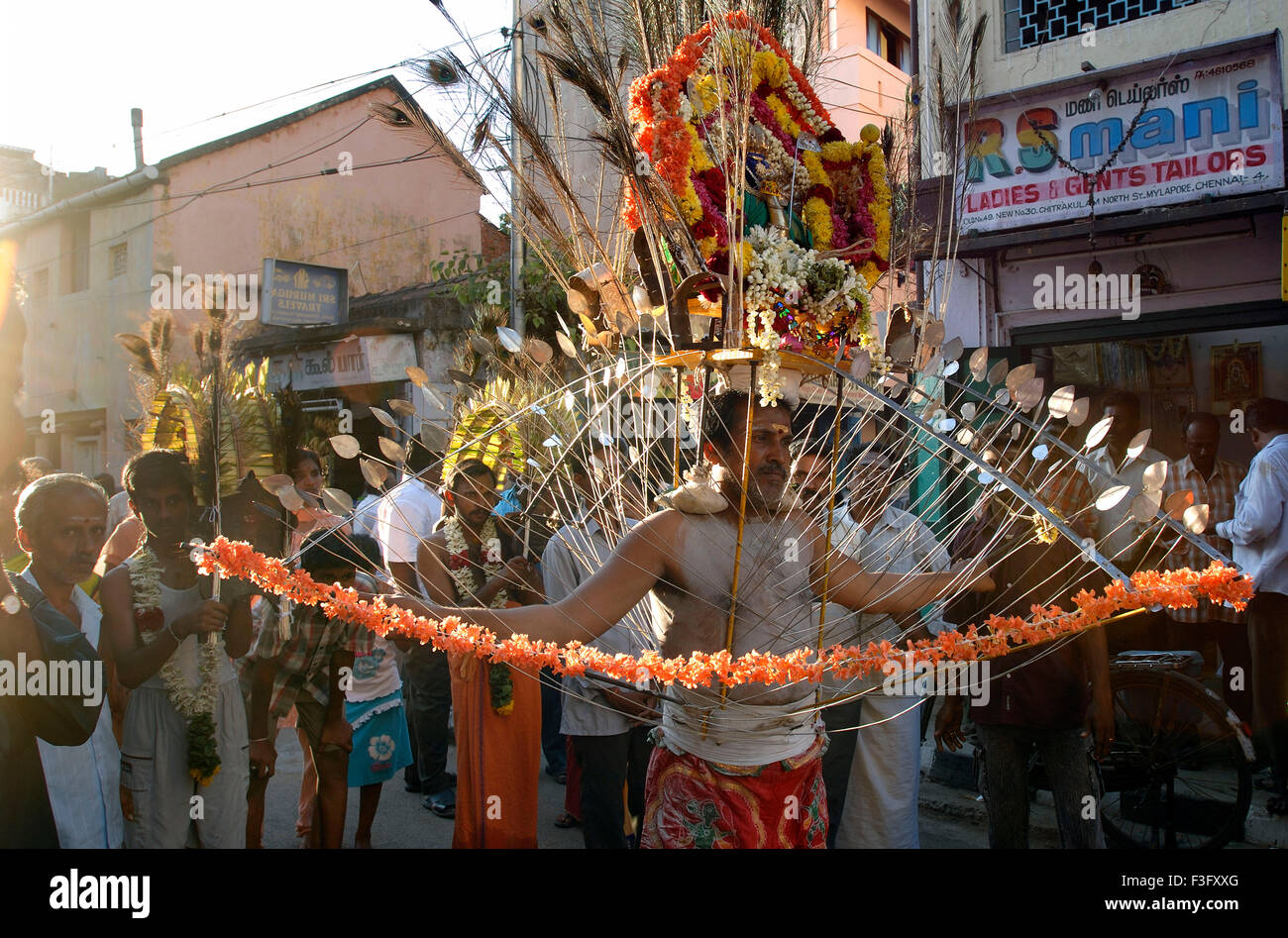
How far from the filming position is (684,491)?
8.10 feet

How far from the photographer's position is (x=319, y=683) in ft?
13.2

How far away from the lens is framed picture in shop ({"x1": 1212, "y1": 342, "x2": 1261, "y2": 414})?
8.27 meters

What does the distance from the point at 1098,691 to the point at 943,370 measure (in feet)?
5.26

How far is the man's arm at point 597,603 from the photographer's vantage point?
2.30m

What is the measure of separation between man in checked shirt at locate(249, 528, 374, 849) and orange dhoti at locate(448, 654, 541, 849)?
49cm

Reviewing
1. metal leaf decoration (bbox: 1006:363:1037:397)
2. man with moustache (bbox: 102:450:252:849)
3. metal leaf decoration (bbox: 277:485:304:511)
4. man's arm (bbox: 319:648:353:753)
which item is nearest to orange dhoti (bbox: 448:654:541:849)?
man's arm (bbox: 319:648:353:753)

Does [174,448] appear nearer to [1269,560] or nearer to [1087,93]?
[1269,560]

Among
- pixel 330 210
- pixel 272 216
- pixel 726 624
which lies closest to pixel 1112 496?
pixel 726 624

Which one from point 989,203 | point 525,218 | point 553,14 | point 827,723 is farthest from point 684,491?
point 989,203

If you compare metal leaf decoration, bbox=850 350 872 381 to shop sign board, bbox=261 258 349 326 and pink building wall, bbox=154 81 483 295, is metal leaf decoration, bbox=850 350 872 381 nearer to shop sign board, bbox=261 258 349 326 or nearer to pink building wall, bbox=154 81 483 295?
shop sign board, bbox=261 258 349 326

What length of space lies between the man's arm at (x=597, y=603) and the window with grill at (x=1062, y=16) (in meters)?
6.36

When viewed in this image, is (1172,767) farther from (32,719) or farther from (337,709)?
(32,719)

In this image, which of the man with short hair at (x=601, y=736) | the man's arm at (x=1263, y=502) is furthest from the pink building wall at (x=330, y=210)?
the man's arm at (x=1263, y=502)

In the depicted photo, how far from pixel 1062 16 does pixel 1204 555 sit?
4.08 m
